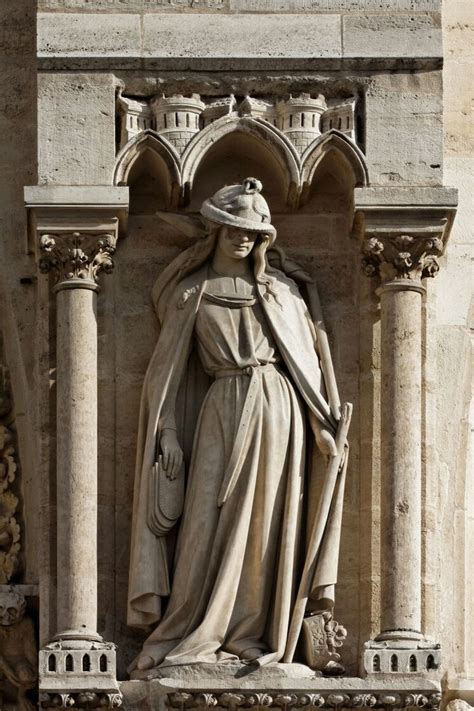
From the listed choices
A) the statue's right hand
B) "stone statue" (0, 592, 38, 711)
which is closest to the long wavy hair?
the statue's right hand

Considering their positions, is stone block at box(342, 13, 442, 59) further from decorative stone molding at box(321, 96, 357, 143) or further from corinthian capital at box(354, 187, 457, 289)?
corinthian capital at box(354, 187, 457, 289)

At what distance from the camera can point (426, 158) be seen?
57.1 feet

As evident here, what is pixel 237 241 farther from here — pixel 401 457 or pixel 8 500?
pixel 8 500

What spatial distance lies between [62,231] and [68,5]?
3.63 ft

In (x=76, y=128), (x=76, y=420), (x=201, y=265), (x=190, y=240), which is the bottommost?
(x=76, y=420)

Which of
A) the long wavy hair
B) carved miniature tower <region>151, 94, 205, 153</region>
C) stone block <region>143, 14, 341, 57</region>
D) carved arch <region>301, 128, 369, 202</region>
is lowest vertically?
the long wavy hair

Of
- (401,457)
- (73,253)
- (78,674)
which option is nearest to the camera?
(78,674)

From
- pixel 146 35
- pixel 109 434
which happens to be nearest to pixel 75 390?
pixel 109 434

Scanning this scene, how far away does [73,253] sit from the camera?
17.3m

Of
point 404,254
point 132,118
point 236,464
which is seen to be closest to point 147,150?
point 132,118

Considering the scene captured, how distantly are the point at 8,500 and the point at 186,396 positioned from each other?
104cm

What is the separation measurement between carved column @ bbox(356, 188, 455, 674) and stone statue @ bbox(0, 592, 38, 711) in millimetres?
1645

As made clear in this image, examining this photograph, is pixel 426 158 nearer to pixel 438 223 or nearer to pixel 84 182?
pixel 438 223

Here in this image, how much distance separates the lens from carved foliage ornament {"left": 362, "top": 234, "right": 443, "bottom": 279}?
1728 centimetres
